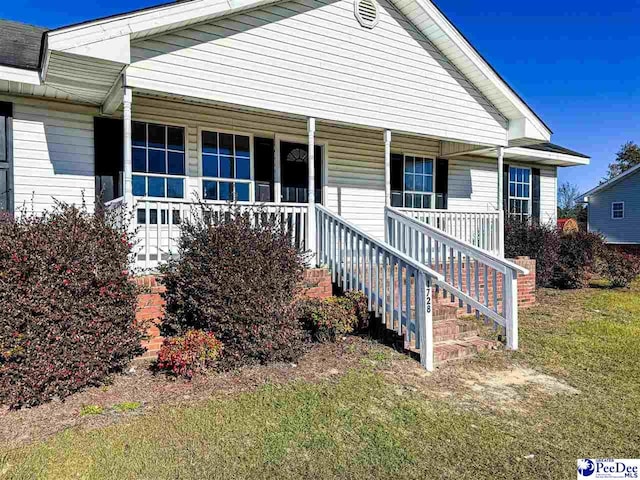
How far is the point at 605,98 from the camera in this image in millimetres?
27734

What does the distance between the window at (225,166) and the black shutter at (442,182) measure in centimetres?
529

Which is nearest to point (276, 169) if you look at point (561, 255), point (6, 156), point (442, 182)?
point (6, 156)

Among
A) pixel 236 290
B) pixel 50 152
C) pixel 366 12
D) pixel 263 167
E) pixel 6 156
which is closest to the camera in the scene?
pixel 236 290

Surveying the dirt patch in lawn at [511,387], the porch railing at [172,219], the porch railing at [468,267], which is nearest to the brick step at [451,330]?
the porch railing at [468,267]

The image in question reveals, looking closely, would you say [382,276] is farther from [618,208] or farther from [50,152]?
[618,208]

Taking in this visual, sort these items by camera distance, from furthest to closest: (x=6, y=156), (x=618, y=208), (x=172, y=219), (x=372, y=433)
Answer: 1. (x=618, y=208)
2. (x=6, y=156)
3. (x=172, y=219)
4. (x=372, y=433)

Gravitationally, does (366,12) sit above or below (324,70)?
above

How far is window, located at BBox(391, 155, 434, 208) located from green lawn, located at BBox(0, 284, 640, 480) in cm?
584

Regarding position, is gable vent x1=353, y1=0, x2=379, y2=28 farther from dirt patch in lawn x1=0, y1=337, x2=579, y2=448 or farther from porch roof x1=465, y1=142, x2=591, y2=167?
dirt patch in lawn x1=0, y1=337, x2=579, y2=448

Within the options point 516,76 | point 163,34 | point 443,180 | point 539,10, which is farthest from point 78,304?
point 516,76

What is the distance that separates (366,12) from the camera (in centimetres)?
823

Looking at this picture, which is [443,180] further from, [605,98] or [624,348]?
[605,98]

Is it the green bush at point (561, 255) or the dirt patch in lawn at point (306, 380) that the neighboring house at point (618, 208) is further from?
the dirt patch in lawn at point (306, 380)

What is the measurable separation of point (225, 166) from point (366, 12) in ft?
12.6
